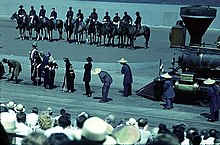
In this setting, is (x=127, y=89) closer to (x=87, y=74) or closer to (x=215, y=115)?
(x=87, y=74)

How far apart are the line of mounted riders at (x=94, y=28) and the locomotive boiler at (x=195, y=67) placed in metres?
10.6

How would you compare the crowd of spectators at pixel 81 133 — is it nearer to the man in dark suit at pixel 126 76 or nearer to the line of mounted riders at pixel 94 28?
the man in dark suit at pixel 126 76

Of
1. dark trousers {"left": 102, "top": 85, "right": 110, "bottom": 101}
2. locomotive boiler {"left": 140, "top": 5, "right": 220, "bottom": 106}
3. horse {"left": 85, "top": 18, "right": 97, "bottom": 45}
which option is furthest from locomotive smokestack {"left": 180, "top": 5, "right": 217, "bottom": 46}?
horse {"left": 85, "top": 18, "right": 97, "bottom": 45}

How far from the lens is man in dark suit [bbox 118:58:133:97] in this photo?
18.7 m

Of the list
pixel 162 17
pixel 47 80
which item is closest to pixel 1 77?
pixel 47 80

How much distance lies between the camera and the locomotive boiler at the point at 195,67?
17.9 meters

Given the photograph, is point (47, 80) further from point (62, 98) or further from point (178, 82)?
point (178, 82)

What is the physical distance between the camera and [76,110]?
54.9 feet

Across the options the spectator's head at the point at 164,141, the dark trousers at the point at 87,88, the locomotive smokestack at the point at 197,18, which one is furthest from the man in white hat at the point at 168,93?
the spectator's head at the point at 164,141

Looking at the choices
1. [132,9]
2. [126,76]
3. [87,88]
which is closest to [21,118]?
[87,88]

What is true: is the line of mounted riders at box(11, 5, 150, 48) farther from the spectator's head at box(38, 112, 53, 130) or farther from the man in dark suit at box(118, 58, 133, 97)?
the spectator's head at box(38, 112, 53, 130)

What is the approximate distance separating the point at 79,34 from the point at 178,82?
14.4 meters

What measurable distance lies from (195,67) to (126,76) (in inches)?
99.5

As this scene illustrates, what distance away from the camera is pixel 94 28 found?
30.4 metres
